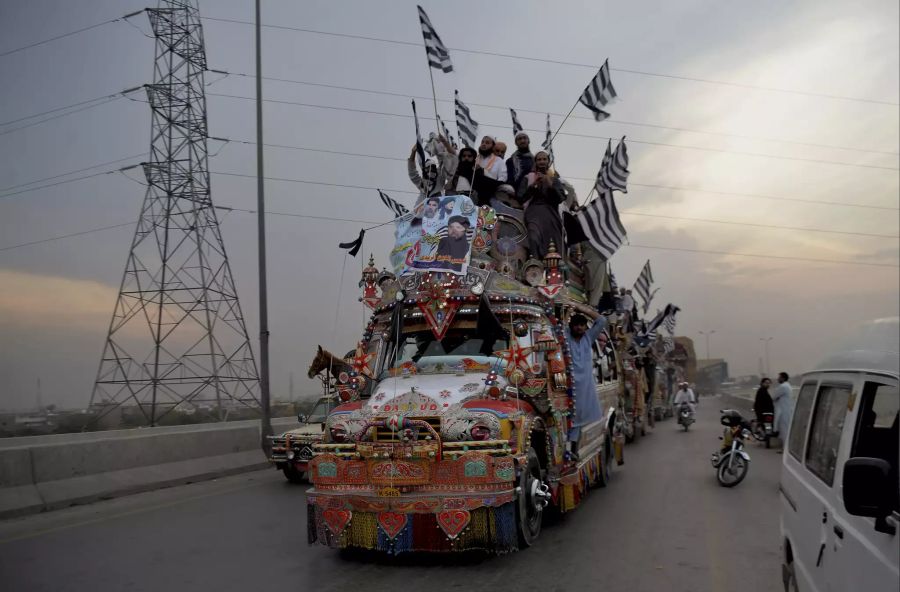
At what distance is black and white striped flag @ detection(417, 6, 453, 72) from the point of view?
1559cm

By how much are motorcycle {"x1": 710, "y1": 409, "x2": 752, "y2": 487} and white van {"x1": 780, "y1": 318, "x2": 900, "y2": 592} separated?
294 inches

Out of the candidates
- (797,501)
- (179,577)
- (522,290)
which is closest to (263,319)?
(522,290)

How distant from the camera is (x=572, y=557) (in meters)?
7.31

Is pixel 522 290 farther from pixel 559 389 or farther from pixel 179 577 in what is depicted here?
pixel 179 577

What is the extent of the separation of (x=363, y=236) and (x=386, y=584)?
20.3 feet

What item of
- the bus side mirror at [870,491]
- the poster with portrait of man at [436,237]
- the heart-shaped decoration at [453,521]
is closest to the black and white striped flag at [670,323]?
the poster with portrait of man at [436,237]

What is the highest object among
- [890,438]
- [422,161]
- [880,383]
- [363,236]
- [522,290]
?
[422,161]

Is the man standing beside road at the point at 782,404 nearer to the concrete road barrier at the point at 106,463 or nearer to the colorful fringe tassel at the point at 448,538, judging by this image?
the colorful fringe tassel at the point at 448,538

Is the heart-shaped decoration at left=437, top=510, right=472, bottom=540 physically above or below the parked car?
above

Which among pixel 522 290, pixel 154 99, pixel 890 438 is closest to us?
A: pixel 890 438

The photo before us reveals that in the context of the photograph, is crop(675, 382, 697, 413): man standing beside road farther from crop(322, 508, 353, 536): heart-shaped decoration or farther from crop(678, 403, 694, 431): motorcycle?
crop(322, 508, 353, 536): heart-shaped decoration

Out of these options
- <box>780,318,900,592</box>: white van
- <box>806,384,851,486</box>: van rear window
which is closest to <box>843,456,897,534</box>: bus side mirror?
<box>780,318,900,592</box>: white van

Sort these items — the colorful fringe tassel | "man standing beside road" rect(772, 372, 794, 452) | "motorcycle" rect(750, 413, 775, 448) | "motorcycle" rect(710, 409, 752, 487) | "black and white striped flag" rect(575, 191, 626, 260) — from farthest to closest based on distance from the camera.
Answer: "motorcycle" rect(750, 413, 775, 448) → "man standing beside road" rect(772, 372, 794, 452) → "black and white striped flag" rect(575, 191, 626, 260) → "motorcycle" rect(710, 409, 752, 487) → the colorful fringe tassel

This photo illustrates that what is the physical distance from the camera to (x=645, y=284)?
102ft
